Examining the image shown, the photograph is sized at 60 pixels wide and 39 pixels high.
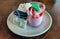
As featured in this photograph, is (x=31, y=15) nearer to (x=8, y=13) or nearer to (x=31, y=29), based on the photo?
(x=31, y=29)

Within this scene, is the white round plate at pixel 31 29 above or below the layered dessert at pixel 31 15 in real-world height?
below

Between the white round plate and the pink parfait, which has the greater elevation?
the pink parfait

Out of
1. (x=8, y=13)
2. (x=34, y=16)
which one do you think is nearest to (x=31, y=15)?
(x=34, y=16)

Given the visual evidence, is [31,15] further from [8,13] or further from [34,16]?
[8,13]

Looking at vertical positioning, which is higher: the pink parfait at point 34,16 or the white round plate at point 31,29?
the pink parfait at point 34,16

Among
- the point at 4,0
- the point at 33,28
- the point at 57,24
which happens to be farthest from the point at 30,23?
the point at 4,0

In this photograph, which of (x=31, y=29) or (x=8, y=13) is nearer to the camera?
(x=31, y=29)

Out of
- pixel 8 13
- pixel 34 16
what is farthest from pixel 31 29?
pixel 8 13

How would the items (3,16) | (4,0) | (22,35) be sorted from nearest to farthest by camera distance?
1. (22,35)
2. (3,16)
3. (4,0)

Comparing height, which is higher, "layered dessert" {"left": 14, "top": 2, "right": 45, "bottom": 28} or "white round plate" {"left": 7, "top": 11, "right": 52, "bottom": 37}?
"layered dessert" {"left": 14, "top": 2, "right": 45, "bottom": 28}

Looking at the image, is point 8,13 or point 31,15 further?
point 8,13

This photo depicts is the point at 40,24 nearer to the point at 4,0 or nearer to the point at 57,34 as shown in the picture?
the point at 57,34
